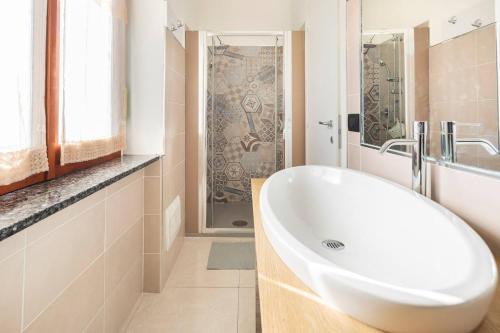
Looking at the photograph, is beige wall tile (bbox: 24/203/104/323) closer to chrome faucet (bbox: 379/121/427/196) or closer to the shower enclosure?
chrome faucet (bbox: 379/121/427/196)

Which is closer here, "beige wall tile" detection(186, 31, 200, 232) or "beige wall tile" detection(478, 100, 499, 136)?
"beige wall tile" detection(478, 100, 499, 136)

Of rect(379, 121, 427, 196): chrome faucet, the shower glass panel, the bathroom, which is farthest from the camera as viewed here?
the shower glass panel

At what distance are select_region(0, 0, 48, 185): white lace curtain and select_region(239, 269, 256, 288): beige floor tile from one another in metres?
1.32

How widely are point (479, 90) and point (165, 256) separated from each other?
5.91 feet

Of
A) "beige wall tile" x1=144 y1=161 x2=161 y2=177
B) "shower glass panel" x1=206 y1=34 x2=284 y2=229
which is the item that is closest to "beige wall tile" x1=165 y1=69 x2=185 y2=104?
"shower glass panel" x1=206 y1=34 x2=284 y2=229

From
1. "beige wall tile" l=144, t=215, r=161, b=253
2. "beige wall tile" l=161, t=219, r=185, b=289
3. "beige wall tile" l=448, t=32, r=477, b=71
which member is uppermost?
"beige wall tile" l=448, t=32, r=477, b=71

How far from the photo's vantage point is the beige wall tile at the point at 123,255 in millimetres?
1337

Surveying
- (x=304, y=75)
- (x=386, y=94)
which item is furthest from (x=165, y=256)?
(x=304, y=75)


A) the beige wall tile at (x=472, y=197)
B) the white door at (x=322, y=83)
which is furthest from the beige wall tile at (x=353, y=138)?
the beige wall tile at (x=472, y=197)

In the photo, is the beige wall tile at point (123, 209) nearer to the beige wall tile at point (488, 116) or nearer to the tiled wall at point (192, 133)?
the tiled wall at point (192, 133)

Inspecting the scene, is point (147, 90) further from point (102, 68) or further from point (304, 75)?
point (304, 75)

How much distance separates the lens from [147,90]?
1837mm

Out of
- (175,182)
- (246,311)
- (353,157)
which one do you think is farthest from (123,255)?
(353,157)

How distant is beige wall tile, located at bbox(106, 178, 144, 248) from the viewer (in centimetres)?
133
